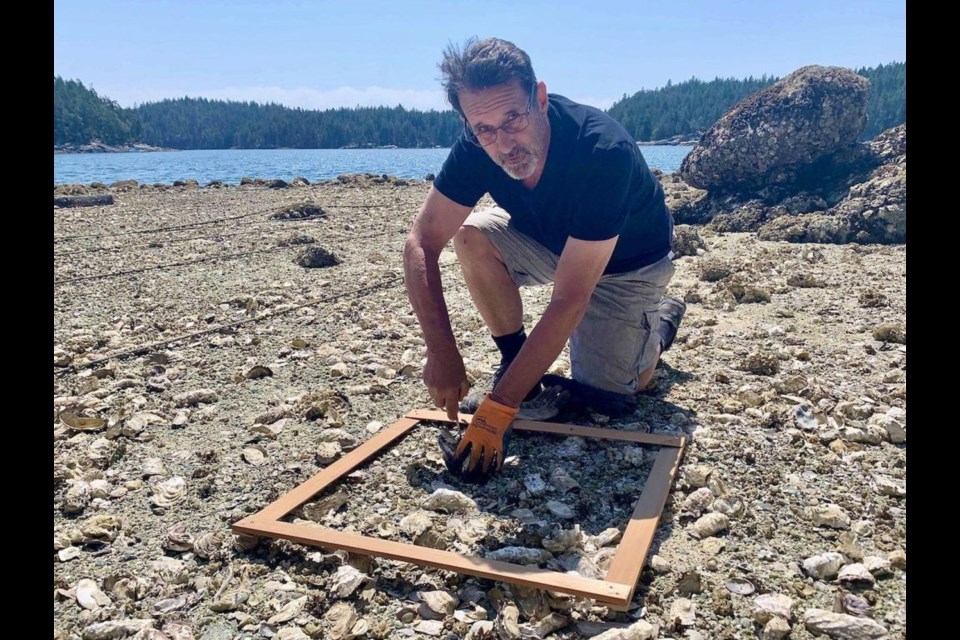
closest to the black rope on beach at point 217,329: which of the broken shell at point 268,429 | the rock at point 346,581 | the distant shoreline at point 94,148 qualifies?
the broken shell at point 268,429

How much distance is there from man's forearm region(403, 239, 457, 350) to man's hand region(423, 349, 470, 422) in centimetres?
4

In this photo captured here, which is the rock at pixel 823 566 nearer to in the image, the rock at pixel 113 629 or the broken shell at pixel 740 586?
the broken shell at pixel 740 586

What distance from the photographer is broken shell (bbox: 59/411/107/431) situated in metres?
3.43

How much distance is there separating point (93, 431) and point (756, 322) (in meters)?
4.01

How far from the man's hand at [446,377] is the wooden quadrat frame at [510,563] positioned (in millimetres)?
340

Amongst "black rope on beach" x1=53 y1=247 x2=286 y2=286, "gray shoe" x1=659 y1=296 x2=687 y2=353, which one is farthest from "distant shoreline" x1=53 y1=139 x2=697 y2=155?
"gray shoe" x1=659 y1=296 x2=687 y2=353

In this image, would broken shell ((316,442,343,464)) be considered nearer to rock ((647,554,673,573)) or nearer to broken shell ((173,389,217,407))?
broken shell ((173,389,217,407))

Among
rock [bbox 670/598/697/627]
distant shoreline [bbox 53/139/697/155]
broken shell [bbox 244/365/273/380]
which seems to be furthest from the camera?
distant shoreline [bbox 53/139/697/155]

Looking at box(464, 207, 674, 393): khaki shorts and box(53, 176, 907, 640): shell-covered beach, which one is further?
box(464, 207, 674, 393): khaki shorts

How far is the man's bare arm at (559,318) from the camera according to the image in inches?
108

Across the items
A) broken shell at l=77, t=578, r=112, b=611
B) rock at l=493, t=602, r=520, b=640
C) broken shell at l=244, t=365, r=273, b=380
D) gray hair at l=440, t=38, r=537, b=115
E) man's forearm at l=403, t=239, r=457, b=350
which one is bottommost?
broken shell at l=77, t=578, r=112, b=611

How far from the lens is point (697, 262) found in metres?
7.38

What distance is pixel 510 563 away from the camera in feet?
7.52
